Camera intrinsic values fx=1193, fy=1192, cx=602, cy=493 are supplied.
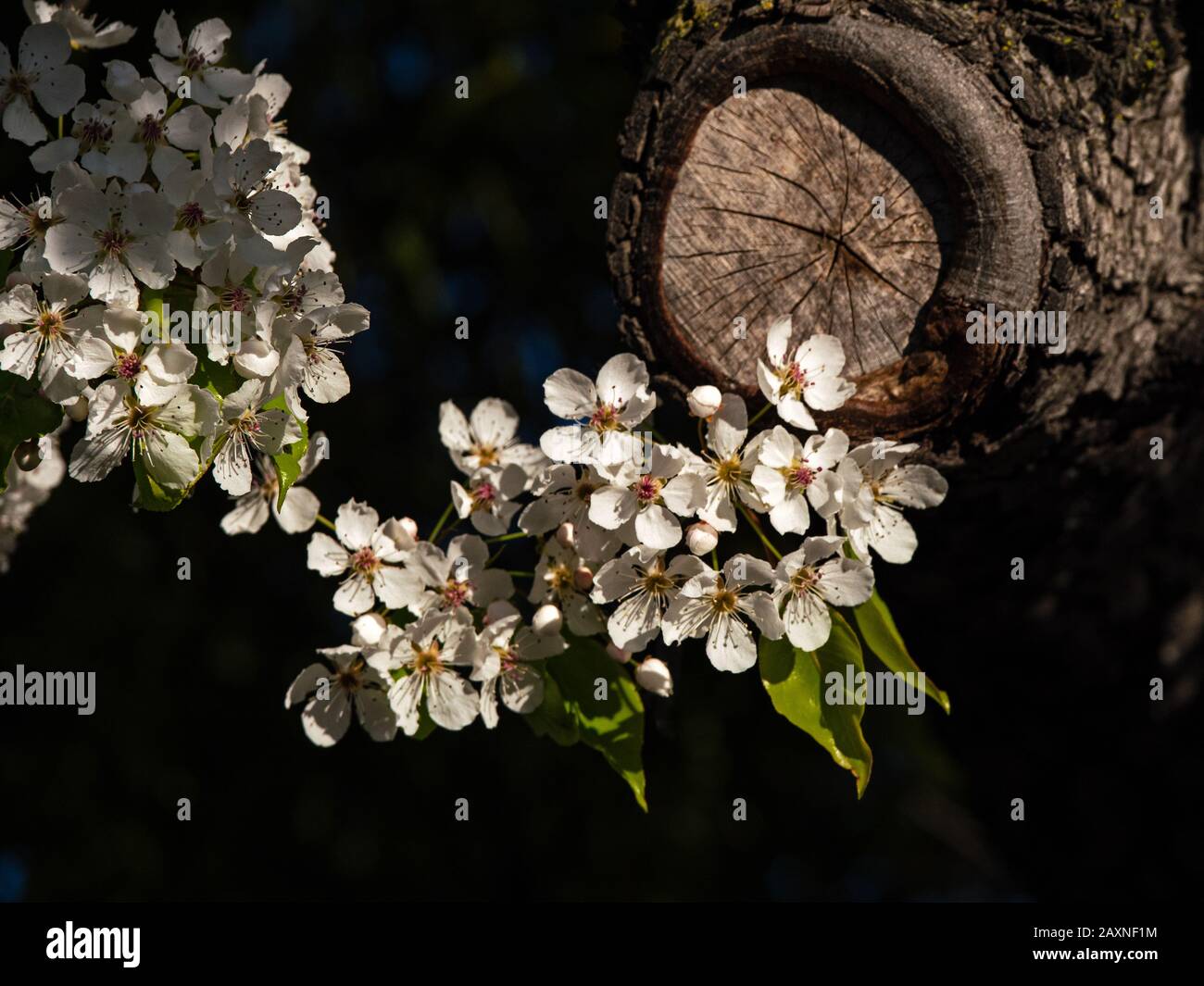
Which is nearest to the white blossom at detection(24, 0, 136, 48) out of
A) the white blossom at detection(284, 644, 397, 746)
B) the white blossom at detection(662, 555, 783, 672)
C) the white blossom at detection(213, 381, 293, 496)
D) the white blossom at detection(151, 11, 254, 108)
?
the white blossom at detection(151, 11, 254, 108)

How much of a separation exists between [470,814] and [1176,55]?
2754 millimetres

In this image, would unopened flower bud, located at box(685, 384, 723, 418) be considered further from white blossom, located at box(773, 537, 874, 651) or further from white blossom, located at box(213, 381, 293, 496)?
white blossom, located at box(213, 381, 293, 496)

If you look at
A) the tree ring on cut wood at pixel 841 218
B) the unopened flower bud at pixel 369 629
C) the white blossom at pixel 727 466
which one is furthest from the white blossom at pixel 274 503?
the tree ring on cut wood at pixel 841 218

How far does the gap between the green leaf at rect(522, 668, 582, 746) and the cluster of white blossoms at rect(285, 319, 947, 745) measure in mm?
23

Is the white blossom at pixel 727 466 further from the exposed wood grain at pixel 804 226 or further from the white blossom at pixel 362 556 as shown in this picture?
the white blossom at pixel 362 556

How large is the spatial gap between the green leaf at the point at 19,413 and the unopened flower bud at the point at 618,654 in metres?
0.91

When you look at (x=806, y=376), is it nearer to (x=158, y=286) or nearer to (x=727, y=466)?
(x=727, y=466)

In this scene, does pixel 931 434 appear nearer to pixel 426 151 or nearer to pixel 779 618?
pixel 779 618

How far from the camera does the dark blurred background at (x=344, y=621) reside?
3.65 m

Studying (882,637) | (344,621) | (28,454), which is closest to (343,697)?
(28,454)

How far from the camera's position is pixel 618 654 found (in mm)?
1932

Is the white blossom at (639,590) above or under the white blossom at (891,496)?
under

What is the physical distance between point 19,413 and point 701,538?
3.28 feet

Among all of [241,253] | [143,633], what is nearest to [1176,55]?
[241,253]
